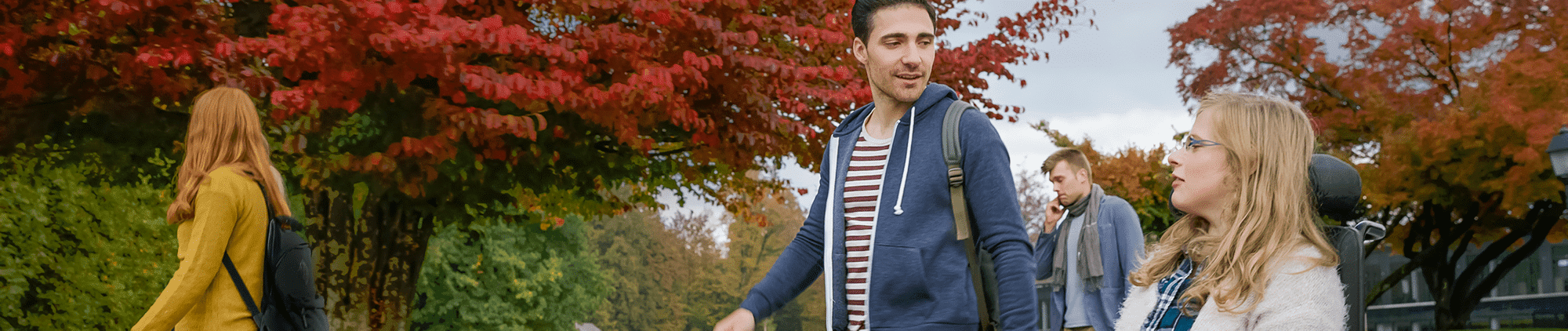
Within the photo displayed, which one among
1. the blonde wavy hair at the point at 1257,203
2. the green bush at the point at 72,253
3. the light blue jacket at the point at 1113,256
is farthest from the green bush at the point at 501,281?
the blonde wavy hair at the point at 1257,203

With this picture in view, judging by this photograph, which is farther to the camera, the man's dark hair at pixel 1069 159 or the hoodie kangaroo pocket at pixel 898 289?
the man's dark hair at pixel 1069 159

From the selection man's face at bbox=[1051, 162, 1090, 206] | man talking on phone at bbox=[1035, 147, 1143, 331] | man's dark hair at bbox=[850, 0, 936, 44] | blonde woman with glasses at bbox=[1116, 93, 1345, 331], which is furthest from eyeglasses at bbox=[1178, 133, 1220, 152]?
man's face at bbox=[1051, 162, 1090, 206]

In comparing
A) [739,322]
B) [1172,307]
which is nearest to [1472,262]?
[739,322]

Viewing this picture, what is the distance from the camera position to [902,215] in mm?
2867

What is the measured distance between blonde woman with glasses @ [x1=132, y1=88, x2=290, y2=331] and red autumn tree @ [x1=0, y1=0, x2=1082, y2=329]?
2.79 meters

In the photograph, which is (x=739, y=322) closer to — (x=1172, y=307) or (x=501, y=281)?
(x=1172, y=307)

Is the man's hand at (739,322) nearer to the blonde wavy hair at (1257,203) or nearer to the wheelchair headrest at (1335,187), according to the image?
the blonde wavy hair at (1257,203)

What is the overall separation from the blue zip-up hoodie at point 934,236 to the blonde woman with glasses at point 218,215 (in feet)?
6.36

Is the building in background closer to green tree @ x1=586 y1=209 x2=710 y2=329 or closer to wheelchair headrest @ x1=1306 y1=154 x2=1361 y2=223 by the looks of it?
green tree @ x1=586 y1=209 x2=710 y2=329

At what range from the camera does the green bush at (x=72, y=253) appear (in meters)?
Answer: 14.3

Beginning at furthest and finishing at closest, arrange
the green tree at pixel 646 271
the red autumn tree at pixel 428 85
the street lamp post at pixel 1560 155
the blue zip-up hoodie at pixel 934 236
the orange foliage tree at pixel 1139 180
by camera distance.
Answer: the green tree at pixel 646 271 < the orange foliage tree at pixel 1139 180 < the street lamp post at pixel 1560 155 < the red autumn tree at pixel 428 85 < the blue zip-up hoodie at pixel 934 236

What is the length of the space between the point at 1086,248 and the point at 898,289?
3221 mm

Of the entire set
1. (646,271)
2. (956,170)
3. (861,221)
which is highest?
(956,170)

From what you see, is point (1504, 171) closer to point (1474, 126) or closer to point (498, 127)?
point (1474, 126)
